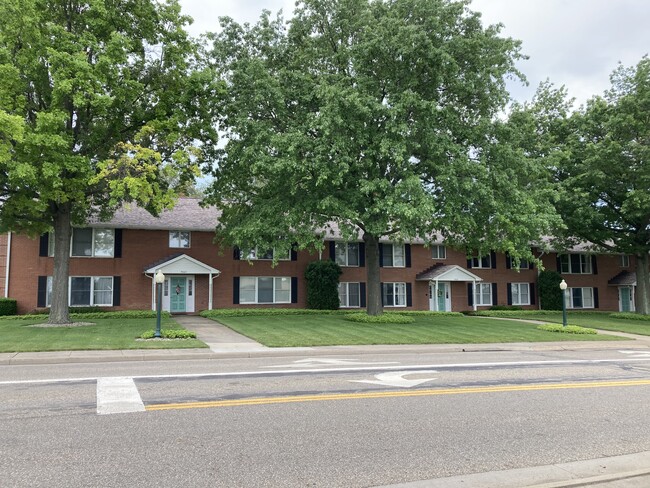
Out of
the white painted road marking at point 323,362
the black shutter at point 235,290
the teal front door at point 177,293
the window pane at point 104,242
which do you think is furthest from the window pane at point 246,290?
the white painted road marking at point 323,362

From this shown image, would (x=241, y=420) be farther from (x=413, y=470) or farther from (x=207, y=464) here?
(x=413, y=470)

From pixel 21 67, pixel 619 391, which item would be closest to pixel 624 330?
pixel 619 391

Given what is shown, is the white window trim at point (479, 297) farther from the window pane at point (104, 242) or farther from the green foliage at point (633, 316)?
the window pane at point (104, 242)

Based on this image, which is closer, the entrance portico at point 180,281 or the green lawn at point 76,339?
the green lawn at point 76,339

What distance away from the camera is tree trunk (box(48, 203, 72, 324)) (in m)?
20.3

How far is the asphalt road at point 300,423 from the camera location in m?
4.84

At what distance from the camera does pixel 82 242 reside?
28.3m

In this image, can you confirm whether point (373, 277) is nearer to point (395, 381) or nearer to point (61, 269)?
point (61, 269)

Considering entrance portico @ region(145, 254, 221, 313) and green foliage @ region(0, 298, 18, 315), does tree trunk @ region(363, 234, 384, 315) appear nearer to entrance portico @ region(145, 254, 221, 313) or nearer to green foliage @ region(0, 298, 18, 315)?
entrance portico @ region(145, 254, 221, 313)

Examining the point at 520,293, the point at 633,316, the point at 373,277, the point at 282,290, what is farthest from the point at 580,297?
the point at 282,290

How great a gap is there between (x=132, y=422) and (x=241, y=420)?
Result: 138 centimetres

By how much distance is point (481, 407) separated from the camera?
24.6 ft

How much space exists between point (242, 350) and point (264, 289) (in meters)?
17.7

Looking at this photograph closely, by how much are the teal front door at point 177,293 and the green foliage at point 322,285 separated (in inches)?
299
